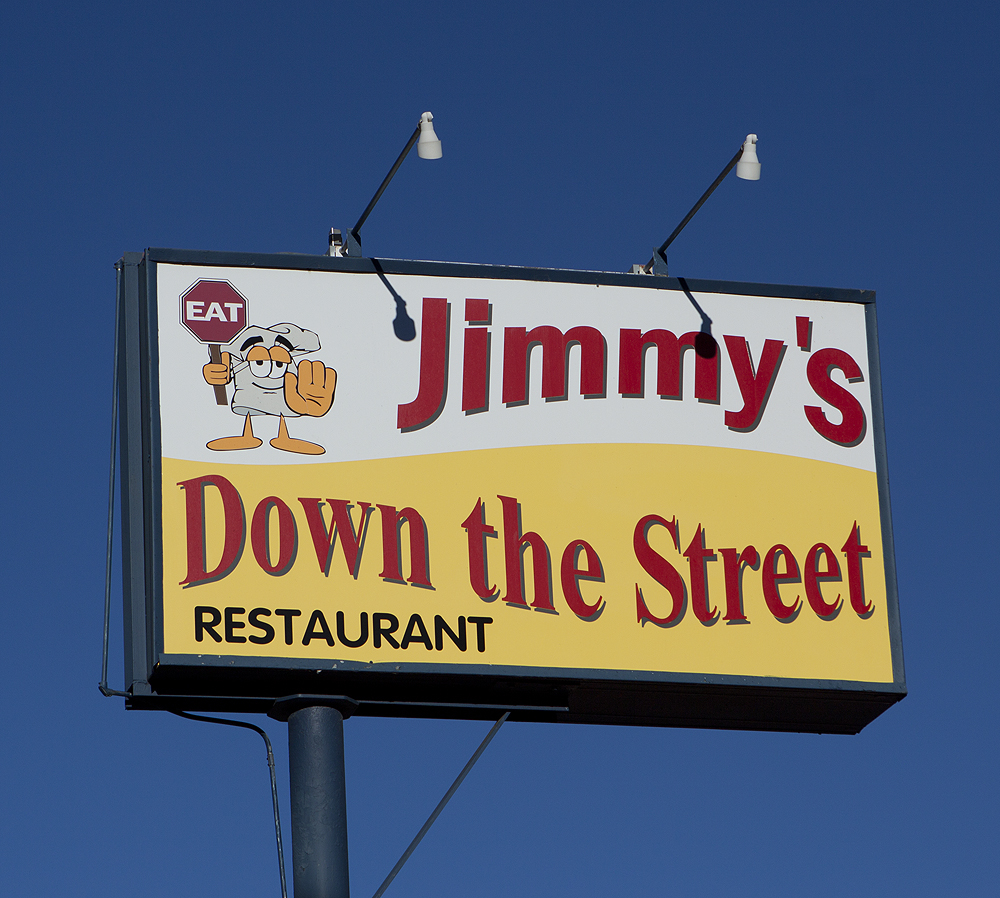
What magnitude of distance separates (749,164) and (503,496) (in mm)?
2864

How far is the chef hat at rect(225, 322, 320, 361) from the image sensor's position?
14500 mm

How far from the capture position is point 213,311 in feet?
47.8

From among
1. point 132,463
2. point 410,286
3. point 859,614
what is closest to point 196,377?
point 132,463

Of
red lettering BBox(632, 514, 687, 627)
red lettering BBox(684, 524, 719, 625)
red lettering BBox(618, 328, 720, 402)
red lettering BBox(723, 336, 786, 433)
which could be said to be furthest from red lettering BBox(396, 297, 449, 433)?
red lettering BBox(723, 336, 786, 433)

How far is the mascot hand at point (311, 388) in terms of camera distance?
14.5 meters

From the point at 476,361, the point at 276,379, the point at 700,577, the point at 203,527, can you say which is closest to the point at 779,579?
the point at 700,577

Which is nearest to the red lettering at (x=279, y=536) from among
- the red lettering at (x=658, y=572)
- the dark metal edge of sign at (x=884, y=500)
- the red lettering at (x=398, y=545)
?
the red lettering at (x=398, y=545)

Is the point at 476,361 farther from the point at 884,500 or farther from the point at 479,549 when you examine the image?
the point at 884,500

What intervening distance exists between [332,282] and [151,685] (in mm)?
3097

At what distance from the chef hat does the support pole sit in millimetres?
2384

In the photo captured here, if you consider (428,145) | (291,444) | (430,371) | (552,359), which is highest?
(428,145)

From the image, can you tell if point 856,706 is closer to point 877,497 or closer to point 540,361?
point 877,497

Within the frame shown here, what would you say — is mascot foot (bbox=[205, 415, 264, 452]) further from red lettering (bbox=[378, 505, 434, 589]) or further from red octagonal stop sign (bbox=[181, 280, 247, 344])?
red lettering (bbox=[378, 505, 434, 589])

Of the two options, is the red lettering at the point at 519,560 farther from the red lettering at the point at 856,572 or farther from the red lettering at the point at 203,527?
the red lettering at the point at 856,572
